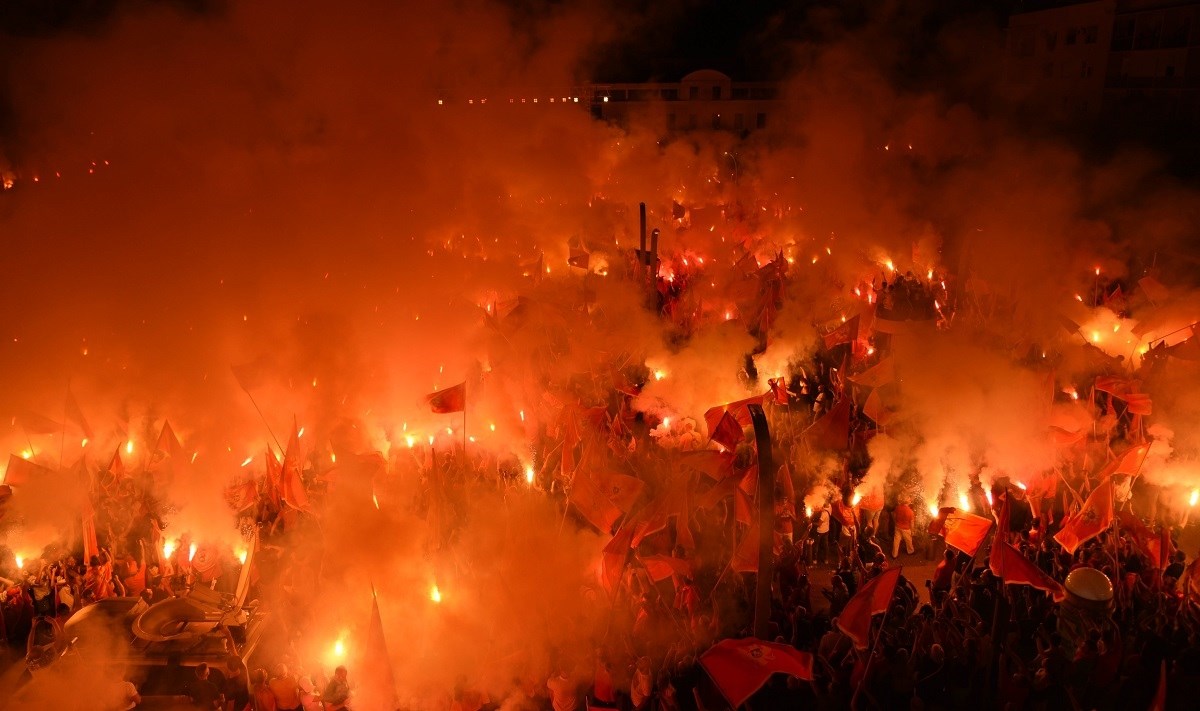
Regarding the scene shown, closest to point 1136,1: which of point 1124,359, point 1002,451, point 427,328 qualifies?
point 1124,359

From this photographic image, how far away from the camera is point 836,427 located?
818cm

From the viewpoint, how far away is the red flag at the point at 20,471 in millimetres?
7918

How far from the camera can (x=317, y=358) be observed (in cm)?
1086

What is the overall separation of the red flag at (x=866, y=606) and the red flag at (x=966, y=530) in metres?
1.39

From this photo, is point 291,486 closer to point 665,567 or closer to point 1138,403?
point 665,567

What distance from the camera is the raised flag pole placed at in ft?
18.3

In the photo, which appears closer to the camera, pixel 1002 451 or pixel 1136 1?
pixel 1002 451

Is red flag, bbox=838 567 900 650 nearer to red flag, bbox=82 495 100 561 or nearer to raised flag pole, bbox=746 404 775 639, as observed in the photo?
raised flag pole, bbox=746 404 775 639

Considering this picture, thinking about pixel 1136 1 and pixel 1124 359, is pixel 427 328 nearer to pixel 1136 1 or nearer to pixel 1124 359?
pixel 1124 359

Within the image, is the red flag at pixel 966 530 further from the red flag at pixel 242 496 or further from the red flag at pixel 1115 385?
the red flag at pixel 242 496

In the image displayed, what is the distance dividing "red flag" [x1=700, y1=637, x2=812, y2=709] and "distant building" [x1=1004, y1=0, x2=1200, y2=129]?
20082 mm

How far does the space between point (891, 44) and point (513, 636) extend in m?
18.0

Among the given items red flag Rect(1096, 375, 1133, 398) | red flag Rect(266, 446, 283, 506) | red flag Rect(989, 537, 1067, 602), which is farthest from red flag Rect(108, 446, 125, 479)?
red flag Rect(1096, 375, 1133, 398)

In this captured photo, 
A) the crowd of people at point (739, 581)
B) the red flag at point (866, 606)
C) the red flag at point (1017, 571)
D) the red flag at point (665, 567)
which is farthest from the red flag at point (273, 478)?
the red flag at point (1017, 571)
